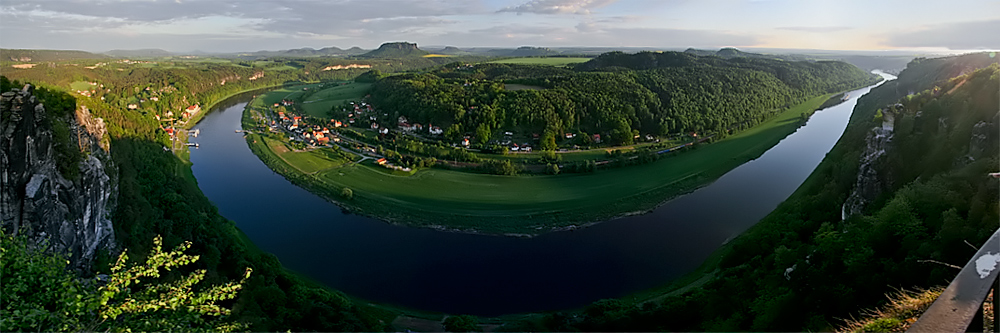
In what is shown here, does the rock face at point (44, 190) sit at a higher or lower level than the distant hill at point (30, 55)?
lower

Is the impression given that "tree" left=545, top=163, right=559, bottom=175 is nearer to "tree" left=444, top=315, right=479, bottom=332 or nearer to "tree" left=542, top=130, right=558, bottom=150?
"tree" left=542, top=130, right=558, bottom=150

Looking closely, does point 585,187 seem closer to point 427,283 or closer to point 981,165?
point 427,283

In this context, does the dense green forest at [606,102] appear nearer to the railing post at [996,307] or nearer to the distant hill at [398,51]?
the railing post at [996,307]

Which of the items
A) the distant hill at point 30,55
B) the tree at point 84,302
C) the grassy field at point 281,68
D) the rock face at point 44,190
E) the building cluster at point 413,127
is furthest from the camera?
the grassy field at point 281,68

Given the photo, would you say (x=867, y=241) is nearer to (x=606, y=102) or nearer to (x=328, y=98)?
(x=606, y=102)

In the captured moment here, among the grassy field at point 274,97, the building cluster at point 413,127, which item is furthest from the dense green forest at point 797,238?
the grassy field at point 274,97

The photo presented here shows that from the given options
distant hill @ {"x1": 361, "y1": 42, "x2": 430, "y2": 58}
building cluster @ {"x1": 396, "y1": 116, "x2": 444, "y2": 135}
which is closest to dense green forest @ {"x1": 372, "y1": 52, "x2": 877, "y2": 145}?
building cluster @ {"x1": 396, "y1": 116, "x2": 444, "y2": 135}

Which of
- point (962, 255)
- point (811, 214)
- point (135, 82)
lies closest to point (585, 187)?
point (811, 214)
